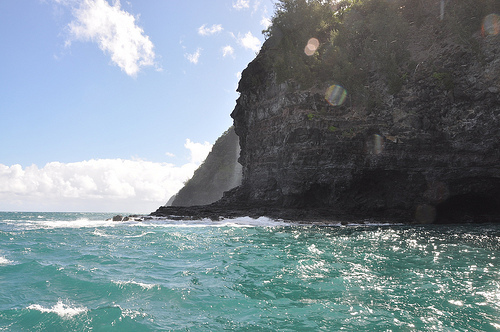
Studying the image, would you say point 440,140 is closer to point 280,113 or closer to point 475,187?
point 475,187

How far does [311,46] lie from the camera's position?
41.2m

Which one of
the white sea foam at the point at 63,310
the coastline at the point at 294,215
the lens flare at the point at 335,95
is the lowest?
the white sea foam at the point at 63,310

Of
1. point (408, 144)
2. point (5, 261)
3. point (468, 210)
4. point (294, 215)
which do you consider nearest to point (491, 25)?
point (408, 144)

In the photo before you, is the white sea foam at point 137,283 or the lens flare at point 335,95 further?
the lens flare at point 335,95

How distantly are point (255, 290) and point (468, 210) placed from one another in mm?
30191

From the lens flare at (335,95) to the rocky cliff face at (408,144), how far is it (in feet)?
1.85

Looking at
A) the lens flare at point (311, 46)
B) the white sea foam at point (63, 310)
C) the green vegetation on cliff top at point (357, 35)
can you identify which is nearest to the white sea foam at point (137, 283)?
the white sea foam at point (63, 310)

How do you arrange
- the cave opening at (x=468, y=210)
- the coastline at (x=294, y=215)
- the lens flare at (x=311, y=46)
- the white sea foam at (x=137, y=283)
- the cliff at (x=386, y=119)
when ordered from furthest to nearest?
the lens flare at (x=311, y=46), the coastline at (x=294, y=215), the cave opening at (x=468, y=210), the cliff at (x=386, y=119), the white sea foam at (x=137, y=283)

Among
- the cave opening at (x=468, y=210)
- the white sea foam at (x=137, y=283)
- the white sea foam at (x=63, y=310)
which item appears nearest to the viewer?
the white sea foam at (x=63, y=310)

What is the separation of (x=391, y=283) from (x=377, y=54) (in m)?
31.9

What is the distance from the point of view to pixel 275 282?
28.6 feet

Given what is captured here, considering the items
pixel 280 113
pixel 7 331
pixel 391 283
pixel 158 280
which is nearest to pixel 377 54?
pixel 280 113

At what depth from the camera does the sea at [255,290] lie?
19.6 feet

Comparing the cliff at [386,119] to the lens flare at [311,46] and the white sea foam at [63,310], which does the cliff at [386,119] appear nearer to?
the lens flare at [311,46]
